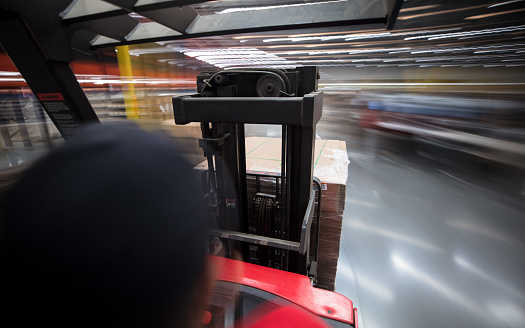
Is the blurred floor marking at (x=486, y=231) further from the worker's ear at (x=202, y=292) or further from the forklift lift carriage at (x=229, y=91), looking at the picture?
the worker's ear at (x=202, y=292)

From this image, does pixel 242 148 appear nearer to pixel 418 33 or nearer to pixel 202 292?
pixel 202 292

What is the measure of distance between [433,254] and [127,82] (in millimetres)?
8044

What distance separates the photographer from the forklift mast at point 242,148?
1.45m

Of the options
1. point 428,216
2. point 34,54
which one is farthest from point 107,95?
point 428,216

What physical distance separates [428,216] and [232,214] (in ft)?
12.9

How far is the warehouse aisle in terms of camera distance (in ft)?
8.22

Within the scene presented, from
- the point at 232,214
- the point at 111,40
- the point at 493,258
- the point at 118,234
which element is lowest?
the point at 493,258

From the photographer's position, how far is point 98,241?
39 cm

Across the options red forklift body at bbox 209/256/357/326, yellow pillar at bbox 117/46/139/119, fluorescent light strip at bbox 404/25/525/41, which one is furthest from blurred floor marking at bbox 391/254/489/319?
fluorescent light strip at bbox 404/25/525/41

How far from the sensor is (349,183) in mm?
5559

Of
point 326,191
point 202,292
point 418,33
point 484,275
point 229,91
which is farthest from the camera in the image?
point 418,33

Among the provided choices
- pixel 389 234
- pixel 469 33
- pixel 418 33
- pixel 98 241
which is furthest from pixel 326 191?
pixel 469 33

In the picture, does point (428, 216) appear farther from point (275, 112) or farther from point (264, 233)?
point (275, 112)

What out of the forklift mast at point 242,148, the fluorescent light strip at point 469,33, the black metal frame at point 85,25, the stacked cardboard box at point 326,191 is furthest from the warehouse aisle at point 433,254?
the fluorescent light strip at point 469,33
